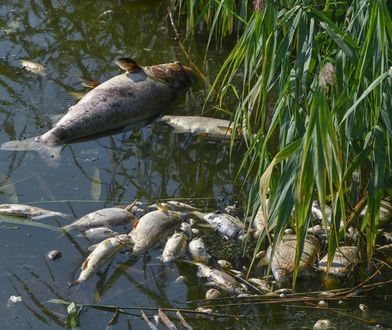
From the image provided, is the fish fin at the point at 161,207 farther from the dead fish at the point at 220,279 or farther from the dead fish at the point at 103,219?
the dead fish at the point at 220,279

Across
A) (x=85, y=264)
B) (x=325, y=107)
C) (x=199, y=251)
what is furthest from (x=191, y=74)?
(x=325, y=107)

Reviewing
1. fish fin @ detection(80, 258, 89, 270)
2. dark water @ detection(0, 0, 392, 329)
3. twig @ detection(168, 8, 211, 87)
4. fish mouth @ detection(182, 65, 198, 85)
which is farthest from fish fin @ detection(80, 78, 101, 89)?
fish fin @ detection(80, 258, 89, 270)

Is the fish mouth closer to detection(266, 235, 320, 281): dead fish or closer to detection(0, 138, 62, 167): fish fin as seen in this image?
detection(0, 138, 62, 167): fish fin

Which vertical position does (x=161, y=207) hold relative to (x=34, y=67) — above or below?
below

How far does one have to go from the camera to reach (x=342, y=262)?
4473 mm

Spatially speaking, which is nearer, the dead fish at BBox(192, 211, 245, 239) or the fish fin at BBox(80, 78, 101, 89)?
the dead fish at BBox(192, 211, 245, 239)

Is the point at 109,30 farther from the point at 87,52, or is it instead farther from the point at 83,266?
the point at 83,266

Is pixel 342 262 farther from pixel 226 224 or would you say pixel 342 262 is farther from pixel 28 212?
pixel 28 212

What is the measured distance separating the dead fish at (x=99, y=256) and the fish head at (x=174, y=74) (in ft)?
6.64

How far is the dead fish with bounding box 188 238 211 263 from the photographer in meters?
4.52

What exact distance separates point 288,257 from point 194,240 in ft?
1.59

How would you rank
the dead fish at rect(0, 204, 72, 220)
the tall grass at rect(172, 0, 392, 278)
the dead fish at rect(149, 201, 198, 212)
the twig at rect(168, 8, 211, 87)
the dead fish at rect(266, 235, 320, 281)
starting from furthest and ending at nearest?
the twig at rect(168, 8, 211, 87) < the dead fish at rect(149, 201, 198, 212) < the dead fish at rect(0, 204, 72, 220) < the dead fish at rect(266, 235, 320, 281) < the tall grass at rect(172, 0, 392, 278)

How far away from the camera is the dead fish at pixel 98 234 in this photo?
464cm

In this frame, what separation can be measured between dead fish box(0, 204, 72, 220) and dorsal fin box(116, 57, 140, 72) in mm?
1756
